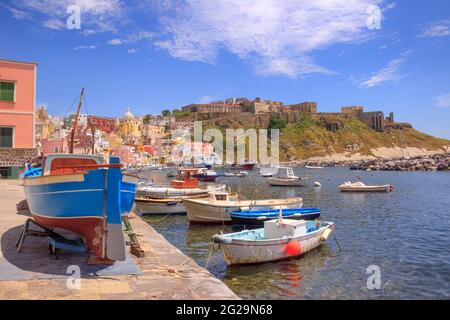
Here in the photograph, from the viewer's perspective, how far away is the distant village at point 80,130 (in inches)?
1101

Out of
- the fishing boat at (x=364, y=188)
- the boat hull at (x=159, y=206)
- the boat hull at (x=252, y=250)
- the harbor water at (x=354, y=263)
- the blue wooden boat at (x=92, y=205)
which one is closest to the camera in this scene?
the blue wooden boat at (x=92, y=205)

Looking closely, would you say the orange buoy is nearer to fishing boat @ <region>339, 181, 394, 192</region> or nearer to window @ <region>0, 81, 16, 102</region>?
window @ <region>0, 81, 16, 102</region>

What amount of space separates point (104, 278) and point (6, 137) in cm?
2441

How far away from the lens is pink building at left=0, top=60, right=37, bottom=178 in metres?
27.8

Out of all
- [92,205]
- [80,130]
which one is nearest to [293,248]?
[92,205]

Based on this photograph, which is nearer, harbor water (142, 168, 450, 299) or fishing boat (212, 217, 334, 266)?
harbor water (142, 168, 450, 299)

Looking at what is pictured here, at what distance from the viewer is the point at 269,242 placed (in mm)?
14953

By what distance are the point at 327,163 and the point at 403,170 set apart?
52.5 metres

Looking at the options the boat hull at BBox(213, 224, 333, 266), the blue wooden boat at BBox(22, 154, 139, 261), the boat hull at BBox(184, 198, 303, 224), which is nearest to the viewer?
the blue wooden boat at BBox(22, 154, 139, 261)

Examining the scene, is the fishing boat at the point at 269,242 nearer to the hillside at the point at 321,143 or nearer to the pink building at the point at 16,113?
the pink building at the point at 16,113

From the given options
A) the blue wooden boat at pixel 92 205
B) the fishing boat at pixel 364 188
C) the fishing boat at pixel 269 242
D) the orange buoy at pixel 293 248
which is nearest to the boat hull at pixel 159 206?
the fishing boat at pixel 269 242

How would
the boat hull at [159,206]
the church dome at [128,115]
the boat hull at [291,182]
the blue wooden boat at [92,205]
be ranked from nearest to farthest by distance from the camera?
1. the blue wooden boat at [92,205]
2. the boat hull at [159,206]
3. the boat hull at [291,182]
4. the church dome at [128,115]

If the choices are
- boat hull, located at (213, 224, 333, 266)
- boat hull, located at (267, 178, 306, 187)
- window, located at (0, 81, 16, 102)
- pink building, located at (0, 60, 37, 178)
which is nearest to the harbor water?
boat hull, located at (213, 224, 333, 266)

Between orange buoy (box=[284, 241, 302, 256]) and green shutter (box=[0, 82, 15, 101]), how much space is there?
2317 cm
